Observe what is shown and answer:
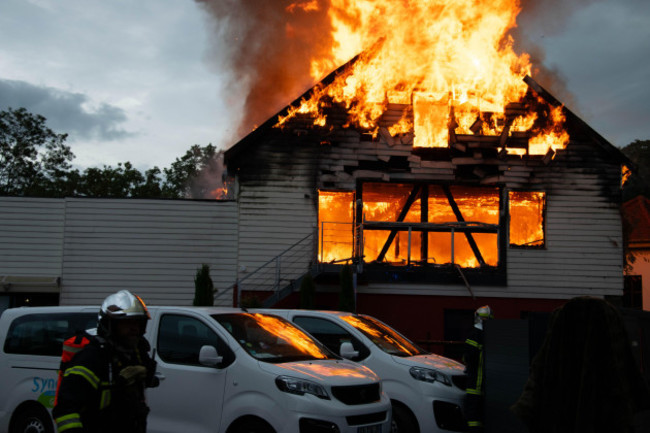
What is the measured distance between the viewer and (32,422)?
8.54 meters

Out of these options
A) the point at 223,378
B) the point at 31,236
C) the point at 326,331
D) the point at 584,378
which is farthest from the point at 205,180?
the point at 584,378

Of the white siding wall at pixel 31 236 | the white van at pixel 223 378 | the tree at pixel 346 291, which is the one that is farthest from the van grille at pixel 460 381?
the white siding wall at pixel 31 236

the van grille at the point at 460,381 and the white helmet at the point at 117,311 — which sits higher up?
the white helmet at the point at 117,311

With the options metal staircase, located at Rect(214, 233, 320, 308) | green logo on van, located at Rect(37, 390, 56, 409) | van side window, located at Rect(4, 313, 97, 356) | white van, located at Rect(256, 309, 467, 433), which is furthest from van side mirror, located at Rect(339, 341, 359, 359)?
metal staircase, located at Rect(214, 233, 320, 308)

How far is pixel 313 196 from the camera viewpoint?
19438 millimetres

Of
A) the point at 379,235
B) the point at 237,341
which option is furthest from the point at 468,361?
the point at 379,235

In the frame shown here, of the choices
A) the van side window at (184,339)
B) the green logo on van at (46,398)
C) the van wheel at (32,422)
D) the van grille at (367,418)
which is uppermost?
the van side window at (184,339)

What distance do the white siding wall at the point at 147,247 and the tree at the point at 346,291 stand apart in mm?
3234

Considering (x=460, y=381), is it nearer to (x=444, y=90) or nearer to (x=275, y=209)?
(x=275, y=209)

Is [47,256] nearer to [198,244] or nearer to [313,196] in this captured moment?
[198,244]

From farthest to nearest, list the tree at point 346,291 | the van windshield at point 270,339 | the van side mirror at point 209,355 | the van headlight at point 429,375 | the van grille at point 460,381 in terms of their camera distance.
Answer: the tree at point 346,291, the van grille at point 460,381, the van headlight at point 429,375, the van windshield at point 270,339, the van side mirror at point 209,355

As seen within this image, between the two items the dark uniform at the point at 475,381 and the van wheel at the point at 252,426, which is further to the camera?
the dark uniform at the point at 475,381

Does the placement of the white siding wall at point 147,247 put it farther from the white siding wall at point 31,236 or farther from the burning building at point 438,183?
the burning building at point 438,183

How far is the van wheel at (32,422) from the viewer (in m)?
8.48
